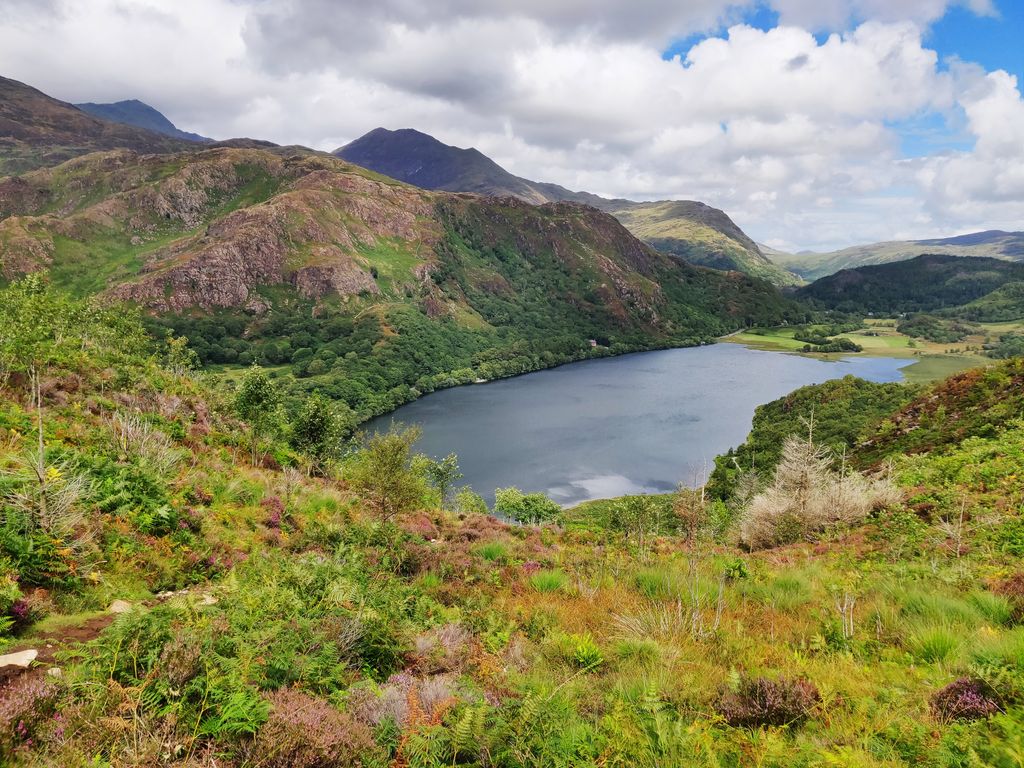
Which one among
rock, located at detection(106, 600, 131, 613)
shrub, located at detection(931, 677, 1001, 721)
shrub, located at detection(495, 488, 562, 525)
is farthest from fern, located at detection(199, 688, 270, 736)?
shrub, located at detection(495, 488, 562, 525)

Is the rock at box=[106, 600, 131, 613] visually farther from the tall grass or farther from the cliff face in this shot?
the cliff face

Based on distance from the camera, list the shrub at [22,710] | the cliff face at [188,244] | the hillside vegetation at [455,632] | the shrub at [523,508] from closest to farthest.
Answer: the shrub at [22,710] < the hillside vegetation at [455,632] < the shrub at [523,508] < the cliff face at [188,244]

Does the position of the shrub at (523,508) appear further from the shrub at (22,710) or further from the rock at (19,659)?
the shrub at (22,710)

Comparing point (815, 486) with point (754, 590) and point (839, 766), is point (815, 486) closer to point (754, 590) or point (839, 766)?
point (754, 590)

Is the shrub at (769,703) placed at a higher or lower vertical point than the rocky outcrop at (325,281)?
lower

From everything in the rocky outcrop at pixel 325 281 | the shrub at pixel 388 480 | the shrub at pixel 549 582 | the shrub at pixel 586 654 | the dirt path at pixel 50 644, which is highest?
the rocky outcrop at pixel 325 281

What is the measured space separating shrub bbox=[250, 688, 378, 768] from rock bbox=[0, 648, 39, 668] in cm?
259

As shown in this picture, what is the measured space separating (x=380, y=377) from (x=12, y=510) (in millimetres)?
120473

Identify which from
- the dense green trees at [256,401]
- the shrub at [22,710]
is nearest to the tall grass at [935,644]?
the shrub at [22,710]

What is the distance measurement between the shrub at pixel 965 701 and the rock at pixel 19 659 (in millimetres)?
8568

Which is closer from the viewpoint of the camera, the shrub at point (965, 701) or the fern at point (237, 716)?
the fern at point (237, 716)

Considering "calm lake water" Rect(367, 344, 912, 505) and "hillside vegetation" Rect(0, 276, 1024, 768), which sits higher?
"hillside vegetation" Rect(0, 276, 1024, 768)

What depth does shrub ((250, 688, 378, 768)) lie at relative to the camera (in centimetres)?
389

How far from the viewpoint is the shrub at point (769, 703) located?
15.8ft
